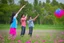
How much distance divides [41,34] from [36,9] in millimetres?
266

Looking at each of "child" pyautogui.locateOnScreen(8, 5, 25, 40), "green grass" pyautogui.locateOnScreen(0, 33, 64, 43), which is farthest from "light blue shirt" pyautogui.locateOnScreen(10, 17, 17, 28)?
"green grass" pyautogui.locateOnScreen(0, 33, 64, 43)

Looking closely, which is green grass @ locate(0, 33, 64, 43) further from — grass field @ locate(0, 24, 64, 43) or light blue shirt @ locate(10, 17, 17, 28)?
light blue shirt @ locate(10, 17, 17, 28)

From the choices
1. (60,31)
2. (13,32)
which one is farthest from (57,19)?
(13,32)

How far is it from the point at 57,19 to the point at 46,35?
0.66 ft

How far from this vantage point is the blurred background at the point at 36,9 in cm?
203

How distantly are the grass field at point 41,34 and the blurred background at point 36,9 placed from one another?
0.17ft

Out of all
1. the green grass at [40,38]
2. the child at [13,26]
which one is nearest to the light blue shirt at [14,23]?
the child at [13,26]

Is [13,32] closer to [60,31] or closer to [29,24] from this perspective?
[29,24]

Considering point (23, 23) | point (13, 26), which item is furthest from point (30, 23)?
point (13, 26)

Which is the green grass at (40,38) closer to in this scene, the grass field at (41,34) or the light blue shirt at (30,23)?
the grass field at (41,34)

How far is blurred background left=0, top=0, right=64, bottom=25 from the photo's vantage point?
2025 millimetres

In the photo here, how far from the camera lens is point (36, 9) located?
6.82 feet

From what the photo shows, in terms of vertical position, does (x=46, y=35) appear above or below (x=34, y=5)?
below

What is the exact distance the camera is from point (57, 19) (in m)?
2.06
